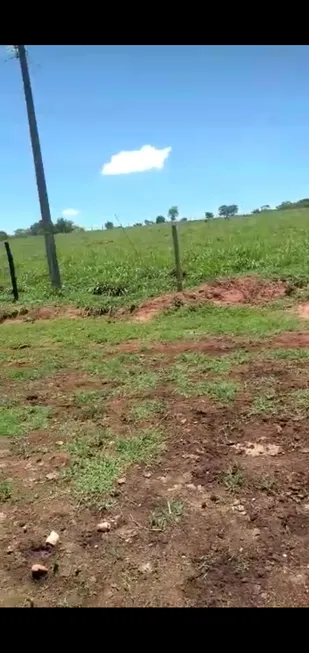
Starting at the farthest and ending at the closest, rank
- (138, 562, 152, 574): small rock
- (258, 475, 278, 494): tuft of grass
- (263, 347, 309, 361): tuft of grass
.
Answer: (263, 347, 309, 361): tuft of grass → (258, 475, 278, 494): tuft of grass → (138, 562, 152, 574): small rock

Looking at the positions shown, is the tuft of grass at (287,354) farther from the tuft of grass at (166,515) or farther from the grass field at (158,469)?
the tuft of grass at (166,515)

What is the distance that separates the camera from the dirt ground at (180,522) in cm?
201

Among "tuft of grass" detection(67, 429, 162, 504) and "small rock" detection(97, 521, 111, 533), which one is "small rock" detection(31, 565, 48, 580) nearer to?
"small rock" detection(97, 521, 111, 533)

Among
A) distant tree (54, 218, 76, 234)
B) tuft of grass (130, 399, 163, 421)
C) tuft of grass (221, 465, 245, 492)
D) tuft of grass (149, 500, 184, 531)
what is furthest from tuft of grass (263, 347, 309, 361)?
distant tree (54, 218, 76, 234)

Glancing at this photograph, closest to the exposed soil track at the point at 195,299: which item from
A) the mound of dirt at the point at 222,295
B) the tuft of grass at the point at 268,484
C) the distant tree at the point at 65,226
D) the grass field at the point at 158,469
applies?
the mound of dirt at the point at 222,295

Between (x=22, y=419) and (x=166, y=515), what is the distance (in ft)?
5.59

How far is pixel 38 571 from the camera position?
2154mm

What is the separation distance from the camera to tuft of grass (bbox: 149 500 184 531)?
2406 mm

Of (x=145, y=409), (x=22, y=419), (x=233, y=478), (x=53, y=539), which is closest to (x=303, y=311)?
(x=145, y=409)

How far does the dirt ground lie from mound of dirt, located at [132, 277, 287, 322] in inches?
151

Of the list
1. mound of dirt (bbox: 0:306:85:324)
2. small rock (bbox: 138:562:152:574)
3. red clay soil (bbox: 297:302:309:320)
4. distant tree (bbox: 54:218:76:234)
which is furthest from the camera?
distant tree (bbox: 54:218:76:234)

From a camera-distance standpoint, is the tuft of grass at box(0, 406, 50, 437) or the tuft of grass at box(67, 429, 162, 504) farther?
the tuft of grass at box(0, 406, 50, 437)

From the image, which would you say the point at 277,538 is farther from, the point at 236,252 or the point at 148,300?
the point at 236,252
